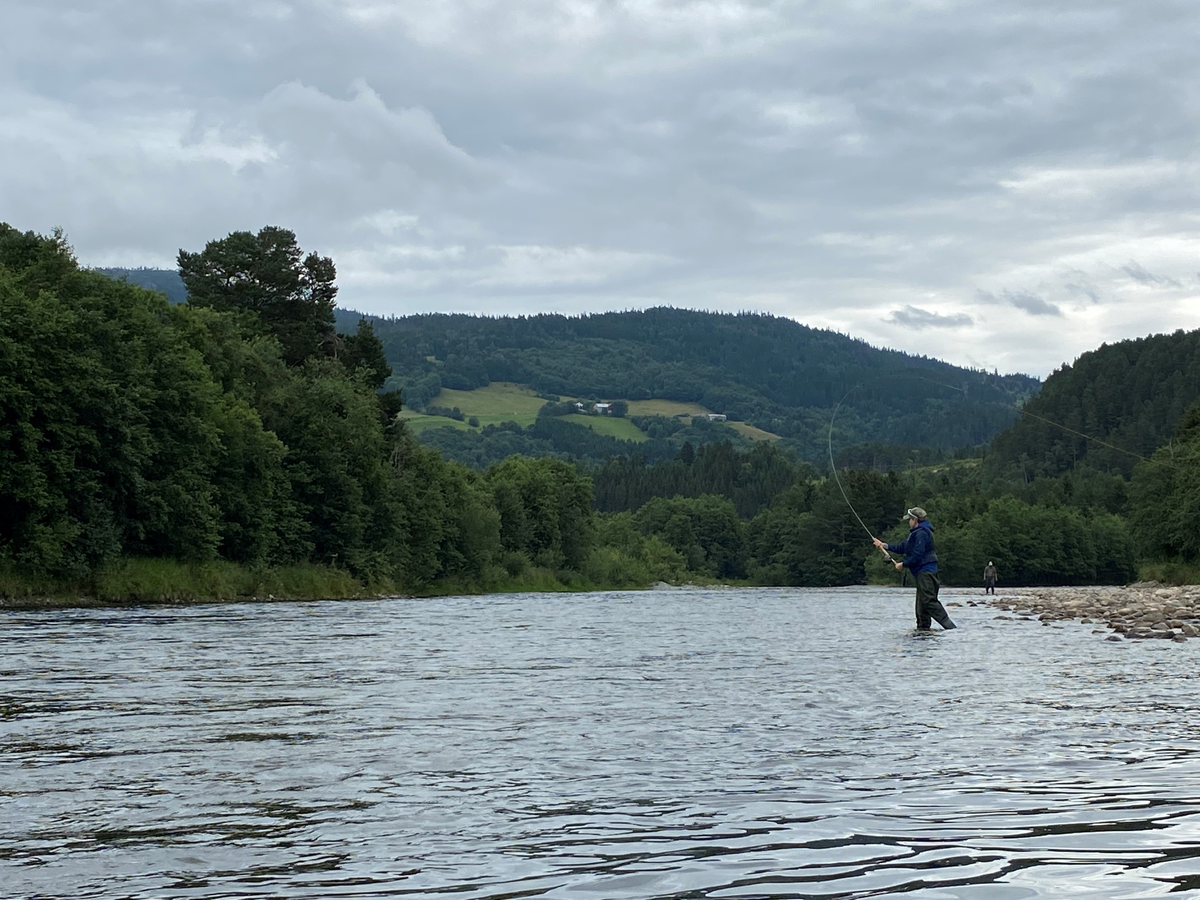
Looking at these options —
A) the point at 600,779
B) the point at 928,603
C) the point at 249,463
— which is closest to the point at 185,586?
the point at 249,463

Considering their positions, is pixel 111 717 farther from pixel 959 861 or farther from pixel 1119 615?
pixel 1119 615

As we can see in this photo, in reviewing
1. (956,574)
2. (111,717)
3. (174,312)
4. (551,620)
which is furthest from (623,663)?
(956,574)

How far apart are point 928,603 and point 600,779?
1962 cm

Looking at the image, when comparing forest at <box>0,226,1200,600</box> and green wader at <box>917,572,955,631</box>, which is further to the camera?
forest at <box>0,226,1200,600</box>

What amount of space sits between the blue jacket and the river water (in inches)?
240

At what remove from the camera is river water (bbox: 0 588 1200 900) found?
6789mm

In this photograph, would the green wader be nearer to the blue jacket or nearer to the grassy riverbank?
the blue jacket

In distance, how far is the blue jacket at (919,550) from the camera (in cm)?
2647

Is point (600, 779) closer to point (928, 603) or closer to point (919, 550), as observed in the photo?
point (919, 550)

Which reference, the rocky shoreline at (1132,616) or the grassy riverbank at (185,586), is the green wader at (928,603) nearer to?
the rocky shoreline at (1132,616)

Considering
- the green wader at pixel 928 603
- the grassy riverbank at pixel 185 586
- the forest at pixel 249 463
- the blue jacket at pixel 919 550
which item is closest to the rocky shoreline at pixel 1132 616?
the green wader at pixel 928 603

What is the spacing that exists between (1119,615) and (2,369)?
32616 mm

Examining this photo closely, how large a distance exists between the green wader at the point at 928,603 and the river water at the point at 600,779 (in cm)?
702

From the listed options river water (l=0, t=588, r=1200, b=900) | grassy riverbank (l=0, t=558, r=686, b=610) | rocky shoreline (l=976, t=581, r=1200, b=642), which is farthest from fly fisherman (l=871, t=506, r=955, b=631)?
grassy riverbank (l=0, t=558, r=686, b=610)
